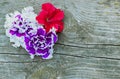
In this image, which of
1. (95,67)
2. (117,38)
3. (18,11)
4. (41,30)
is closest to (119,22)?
(117,38)

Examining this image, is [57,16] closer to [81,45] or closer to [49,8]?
[49,8]

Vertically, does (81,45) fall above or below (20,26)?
below

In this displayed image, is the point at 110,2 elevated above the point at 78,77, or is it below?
above

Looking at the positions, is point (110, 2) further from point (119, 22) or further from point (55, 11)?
point (55, 11)

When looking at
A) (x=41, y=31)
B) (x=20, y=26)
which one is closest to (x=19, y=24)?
(x=20, y=26)

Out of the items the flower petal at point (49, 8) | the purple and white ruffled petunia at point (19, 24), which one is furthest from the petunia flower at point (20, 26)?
the flower petal at point (49, 8)
